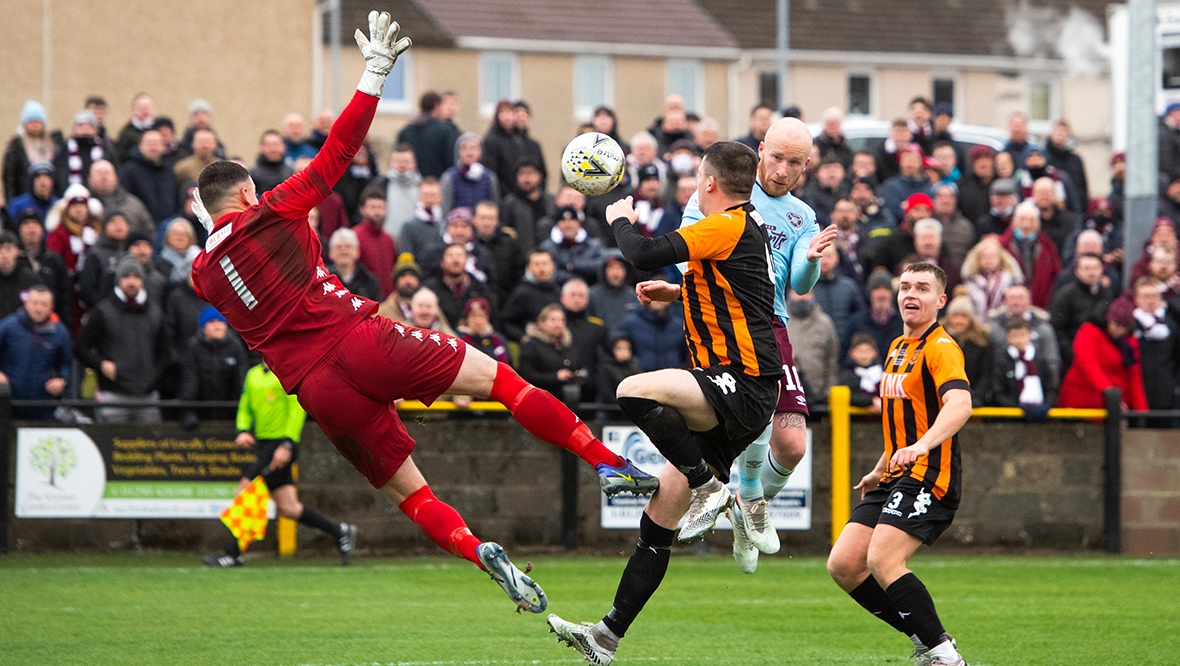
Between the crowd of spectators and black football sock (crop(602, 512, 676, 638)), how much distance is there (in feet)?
18.7

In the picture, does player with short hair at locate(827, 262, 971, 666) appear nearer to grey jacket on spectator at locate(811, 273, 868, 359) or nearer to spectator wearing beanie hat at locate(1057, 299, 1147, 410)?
grey jacket on spectator at locate(811, 273, 868, 359)

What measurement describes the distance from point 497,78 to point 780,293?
35778mm

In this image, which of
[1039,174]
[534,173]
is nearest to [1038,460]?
[1039,174]

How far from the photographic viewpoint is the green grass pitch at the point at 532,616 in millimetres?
8664

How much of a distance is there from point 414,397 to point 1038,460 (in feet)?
29.1

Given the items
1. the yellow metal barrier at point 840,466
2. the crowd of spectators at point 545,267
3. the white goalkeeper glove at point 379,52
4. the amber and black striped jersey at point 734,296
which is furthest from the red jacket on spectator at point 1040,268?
the white goalkeeper glove at point 379,52

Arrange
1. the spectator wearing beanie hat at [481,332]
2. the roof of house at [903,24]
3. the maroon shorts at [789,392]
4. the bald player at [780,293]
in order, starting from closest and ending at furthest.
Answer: the bald player at [780,293], the maroon shorts at [789,392], the spectator wearing beanie hat at [481,332], the roof of house at [903,24]

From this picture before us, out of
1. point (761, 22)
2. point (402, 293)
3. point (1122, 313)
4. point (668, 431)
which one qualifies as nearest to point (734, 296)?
point (668, 431)

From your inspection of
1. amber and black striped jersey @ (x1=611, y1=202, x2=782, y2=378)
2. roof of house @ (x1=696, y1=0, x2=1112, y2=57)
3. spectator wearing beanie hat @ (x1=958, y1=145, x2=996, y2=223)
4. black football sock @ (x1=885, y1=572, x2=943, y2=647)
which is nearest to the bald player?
amber and black striped jersey @ (x1=611, y1=202, x2=782, y2=378)

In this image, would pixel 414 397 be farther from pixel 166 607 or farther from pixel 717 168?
pixel 166 607

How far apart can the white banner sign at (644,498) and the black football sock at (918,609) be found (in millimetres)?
6165

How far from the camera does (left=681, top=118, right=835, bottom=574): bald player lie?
7844 mm

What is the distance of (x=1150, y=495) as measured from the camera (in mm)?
14312

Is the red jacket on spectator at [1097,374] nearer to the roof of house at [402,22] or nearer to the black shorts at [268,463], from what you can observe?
the black shorts at [268,463]
